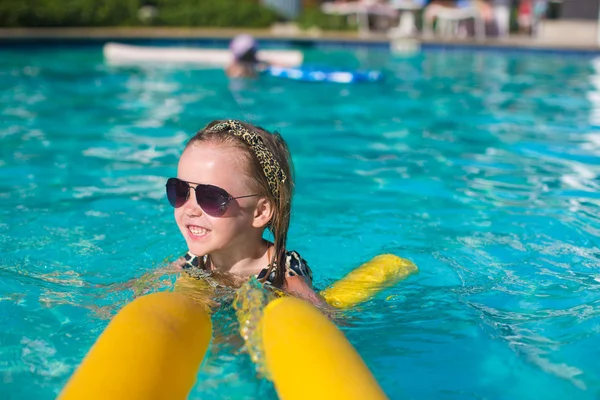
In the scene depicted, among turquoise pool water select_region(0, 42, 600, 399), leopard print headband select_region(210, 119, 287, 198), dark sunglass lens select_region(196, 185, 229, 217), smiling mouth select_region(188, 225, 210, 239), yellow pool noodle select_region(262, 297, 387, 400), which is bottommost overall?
turquoise pool water select_region(0, 42, 600, 399)

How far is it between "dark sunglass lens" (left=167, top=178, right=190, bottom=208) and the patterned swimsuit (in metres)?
0.35

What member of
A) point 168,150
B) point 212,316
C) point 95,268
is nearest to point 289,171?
point 212,316

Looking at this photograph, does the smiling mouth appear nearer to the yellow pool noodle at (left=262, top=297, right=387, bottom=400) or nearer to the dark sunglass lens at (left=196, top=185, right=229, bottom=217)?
the dark sunglass lens at (left=196, top=185, right=229, bottom=217)

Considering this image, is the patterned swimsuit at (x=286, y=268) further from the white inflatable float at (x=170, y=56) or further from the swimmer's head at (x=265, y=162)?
the white inflatable float at (x=170, y=56)

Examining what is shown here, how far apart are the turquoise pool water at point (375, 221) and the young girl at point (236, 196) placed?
291mm

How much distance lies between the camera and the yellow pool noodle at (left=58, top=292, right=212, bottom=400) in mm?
1871

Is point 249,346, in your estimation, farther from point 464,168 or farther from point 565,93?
point 565,93

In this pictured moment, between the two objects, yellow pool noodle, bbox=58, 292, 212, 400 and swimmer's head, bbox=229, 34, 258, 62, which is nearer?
yellow pool noodle, bbox=58, 292, 212, 400

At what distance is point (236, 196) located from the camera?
2.66 metres

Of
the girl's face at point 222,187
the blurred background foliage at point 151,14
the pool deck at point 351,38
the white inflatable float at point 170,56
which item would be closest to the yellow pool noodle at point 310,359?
the girl's face at point 222,187

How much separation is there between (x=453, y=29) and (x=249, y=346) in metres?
17.1

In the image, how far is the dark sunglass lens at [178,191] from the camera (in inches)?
104

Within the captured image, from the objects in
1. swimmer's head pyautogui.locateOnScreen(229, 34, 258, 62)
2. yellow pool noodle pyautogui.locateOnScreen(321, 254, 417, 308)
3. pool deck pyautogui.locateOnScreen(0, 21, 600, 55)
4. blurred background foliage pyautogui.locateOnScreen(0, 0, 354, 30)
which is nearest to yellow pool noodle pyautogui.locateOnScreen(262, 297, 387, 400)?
yellow pool noodle pyautogui.locateOnScreen(321, 254, 417, 308)

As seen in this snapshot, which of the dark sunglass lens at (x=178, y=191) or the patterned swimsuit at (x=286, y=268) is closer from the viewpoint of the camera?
the dark sunglass lens at (x=178, y=191)
